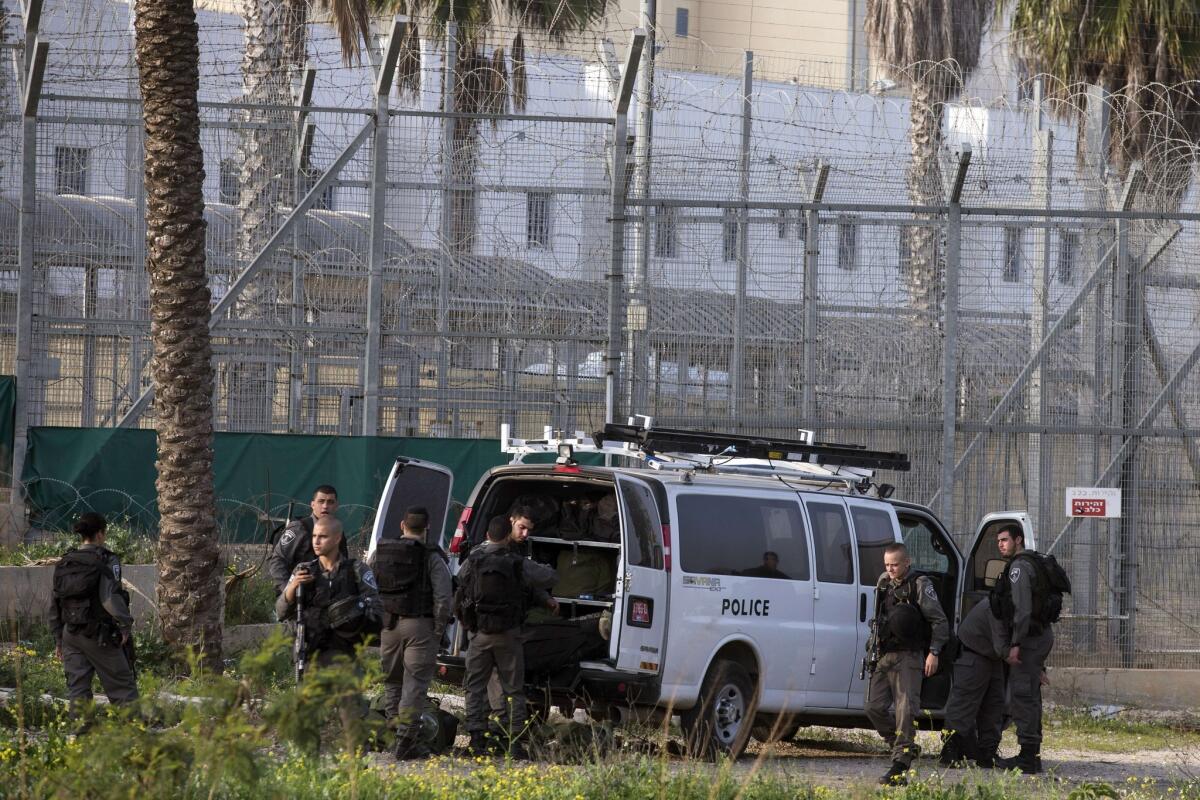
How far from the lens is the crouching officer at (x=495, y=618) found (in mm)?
8758

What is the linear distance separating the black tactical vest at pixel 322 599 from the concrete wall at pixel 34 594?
3.59 meters

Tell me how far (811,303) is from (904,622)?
14.0 ft

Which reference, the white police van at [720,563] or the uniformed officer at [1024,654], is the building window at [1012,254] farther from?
the uniformed officer at [1024,654]

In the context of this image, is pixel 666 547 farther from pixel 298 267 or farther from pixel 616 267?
pixel 298 267

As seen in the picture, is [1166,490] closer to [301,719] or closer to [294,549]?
[294,549]

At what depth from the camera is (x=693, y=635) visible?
9.09 metres

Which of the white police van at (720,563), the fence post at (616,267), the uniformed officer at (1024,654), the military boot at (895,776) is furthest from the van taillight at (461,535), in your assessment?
the uniformed officer at (1024,654)

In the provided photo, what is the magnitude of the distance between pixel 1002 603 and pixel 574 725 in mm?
2900

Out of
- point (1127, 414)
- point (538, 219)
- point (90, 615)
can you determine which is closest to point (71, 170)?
point (538, 219)

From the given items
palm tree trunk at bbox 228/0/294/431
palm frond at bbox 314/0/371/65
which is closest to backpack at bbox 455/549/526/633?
palm tree trunk at bbox 228/0/294/431

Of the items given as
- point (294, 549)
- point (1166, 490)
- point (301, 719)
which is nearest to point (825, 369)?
point (1166, 490)

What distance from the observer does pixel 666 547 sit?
9016 mm

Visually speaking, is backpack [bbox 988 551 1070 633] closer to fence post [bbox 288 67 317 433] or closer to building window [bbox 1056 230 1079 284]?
building window [bbox 1056 230 1079 284]

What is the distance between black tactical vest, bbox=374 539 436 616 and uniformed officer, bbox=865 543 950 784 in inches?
111
